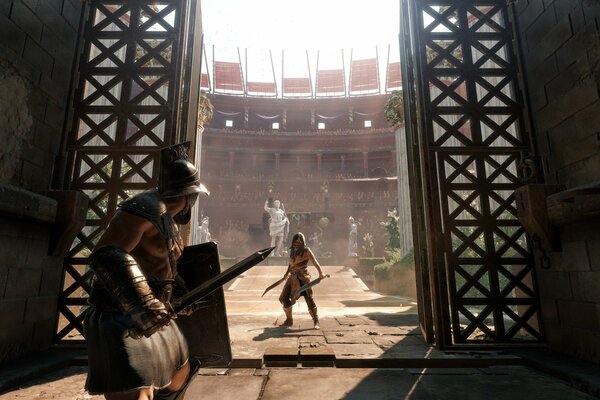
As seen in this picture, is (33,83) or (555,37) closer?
(33,83)

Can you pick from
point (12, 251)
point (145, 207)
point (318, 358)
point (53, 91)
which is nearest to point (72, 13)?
point (53, 91)

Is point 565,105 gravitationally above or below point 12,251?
above

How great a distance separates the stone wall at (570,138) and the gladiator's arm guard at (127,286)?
4.18 meters

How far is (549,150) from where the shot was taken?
4223 millimetres

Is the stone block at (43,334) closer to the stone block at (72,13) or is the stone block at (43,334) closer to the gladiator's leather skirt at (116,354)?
the gladiator's leather skirt at (116,354)

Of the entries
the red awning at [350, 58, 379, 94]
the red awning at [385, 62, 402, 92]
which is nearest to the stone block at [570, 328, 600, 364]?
the red awning at [385, 62, 402, 92]

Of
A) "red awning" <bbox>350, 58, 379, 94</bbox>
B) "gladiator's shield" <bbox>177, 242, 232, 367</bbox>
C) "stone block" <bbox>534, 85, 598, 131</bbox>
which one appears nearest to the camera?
"gladiator's shield" <bbox>177, 242, 232, 367</bbox>

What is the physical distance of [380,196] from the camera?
29.3 metres

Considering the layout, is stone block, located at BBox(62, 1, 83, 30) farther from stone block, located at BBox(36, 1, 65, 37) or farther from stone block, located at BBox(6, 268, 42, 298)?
stone block, located at BBox(6, 268, 42, 298)

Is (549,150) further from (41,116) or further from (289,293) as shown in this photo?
(41,116)

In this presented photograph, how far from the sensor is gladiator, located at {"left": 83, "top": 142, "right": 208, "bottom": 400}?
1.40 metres

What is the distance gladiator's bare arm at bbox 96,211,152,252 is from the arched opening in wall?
2647mm

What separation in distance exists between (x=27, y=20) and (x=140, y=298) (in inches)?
162

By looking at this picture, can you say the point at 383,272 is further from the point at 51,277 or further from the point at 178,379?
the point at 178,379
